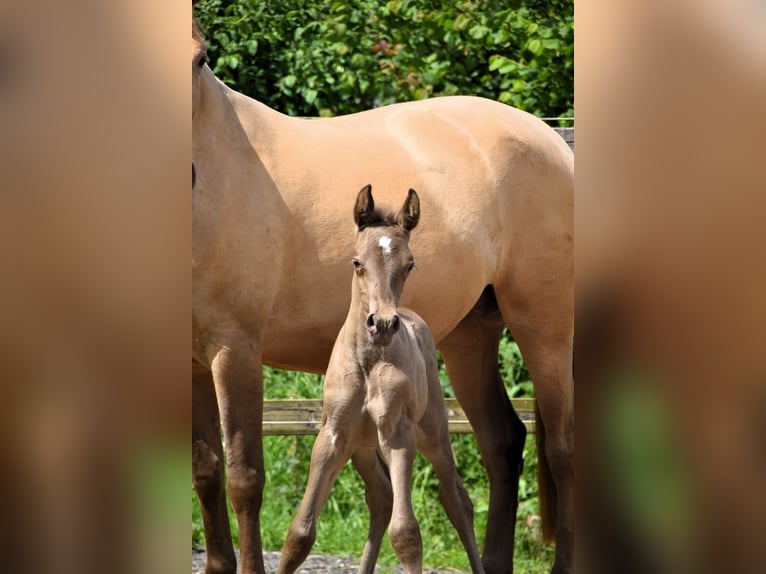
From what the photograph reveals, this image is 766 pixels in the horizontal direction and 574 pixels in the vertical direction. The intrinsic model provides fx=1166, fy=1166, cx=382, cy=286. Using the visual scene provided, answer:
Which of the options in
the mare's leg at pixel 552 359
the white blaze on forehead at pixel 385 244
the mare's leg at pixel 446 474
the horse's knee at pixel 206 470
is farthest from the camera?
the mare's leg at pixel 552 359

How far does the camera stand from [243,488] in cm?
354

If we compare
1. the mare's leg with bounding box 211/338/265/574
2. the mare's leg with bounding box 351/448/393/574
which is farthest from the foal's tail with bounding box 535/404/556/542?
the mare's leg with bounding box 211/338/265/574

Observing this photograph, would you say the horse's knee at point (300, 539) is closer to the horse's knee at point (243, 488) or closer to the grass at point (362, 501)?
the horse's knee at point (243, 488)

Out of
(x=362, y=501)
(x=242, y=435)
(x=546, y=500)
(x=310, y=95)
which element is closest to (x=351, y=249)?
(x=242, y=435)

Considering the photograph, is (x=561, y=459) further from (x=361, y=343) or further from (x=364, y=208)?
(x=364, y=208)

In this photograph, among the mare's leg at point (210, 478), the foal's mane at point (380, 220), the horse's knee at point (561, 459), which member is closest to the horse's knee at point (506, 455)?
the horse's knee at point (561, 459)

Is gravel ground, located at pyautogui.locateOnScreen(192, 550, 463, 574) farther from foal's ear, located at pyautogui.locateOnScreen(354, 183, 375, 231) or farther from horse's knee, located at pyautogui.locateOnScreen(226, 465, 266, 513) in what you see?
foal's ear, located at pyautogui.locateOnScreen(354, 183, 375, 231)

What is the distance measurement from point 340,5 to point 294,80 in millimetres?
641

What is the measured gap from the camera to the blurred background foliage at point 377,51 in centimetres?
665

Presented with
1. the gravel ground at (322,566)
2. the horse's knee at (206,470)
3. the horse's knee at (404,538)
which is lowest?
the gravel ground at (322,566)

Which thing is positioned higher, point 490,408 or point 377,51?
point 377,51

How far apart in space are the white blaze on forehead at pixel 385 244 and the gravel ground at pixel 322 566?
7.07ft

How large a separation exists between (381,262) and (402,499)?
64cm

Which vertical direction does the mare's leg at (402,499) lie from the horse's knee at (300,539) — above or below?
above
